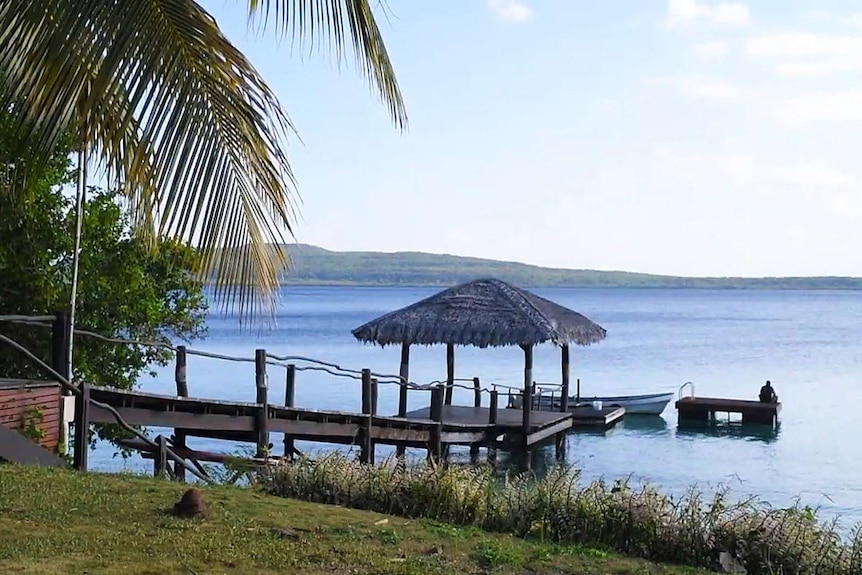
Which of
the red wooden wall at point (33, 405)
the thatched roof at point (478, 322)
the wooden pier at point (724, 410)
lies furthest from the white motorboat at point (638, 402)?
the red wooden wall at point (33, 405)

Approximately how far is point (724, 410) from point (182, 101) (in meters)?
29.7

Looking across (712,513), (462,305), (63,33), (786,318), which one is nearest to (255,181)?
(63,33)

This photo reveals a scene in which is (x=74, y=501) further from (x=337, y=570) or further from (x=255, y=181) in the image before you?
(x=255, y=181)

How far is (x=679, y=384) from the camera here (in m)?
49.6

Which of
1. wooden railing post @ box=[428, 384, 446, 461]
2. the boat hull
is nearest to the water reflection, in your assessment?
the boat hull

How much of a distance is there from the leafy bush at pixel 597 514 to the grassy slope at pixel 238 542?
50 centimetres

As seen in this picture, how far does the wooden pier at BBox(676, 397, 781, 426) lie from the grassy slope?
25.9m

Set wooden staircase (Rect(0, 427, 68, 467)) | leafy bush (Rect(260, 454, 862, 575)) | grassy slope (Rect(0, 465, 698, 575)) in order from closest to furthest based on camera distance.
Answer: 1. grassy slope (Rect(0, 465, 698, 575))
2. leafy bush (Rect(260, 454, 862, 575))
3. wooden staircase (Rect(0, 427, 68, 467))

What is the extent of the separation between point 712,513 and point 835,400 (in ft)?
117

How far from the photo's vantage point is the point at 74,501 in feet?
27.1

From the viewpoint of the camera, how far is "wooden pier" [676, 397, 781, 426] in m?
32.7

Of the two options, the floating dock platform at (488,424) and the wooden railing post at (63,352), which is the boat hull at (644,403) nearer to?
the floating dock platform at (488,424)

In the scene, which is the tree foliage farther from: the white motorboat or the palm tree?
the white motorboat

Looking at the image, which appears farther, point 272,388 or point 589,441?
point 272,388
